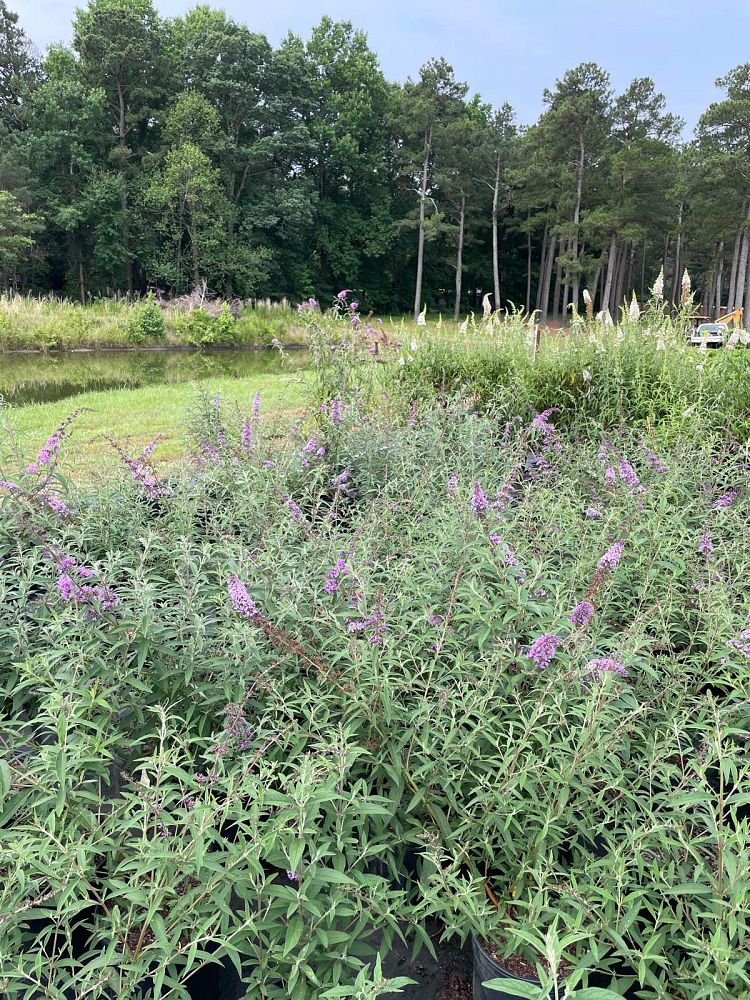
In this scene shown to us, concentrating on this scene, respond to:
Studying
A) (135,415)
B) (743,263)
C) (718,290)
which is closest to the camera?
(135,415)

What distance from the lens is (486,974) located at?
1.44 m

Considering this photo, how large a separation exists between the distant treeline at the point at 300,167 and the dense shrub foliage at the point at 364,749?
81.1 feet

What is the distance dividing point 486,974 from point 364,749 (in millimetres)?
566

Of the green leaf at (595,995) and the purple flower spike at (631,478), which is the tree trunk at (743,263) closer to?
the purple flower spike at (631,478)

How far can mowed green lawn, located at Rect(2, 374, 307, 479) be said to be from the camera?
5.16 metres

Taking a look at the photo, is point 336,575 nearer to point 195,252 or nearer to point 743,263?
point 195,252

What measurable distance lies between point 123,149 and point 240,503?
32.7 m

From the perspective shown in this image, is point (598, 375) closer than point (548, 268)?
Yes

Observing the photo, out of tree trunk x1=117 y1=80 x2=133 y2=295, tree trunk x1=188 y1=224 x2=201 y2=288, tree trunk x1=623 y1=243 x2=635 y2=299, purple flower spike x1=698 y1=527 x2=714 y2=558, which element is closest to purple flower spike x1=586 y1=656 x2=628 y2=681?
purple flower spike x1=698 y1=527 x2=714 y2=558

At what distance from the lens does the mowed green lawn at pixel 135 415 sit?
5.16 meters

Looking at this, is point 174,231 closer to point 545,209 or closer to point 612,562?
point 545,209

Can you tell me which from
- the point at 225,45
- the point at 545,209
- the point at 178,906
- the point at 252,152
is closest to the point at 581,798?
the point at 178,906

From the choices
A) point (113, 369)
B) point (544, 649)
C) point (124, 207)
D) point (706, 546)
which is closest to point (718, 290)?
point (124, 207)

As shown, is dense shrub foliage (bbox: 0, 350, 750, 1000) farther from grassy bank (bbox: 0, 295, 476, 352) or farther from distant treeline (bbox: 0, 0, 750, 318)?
distant treeline (bbox: 0, 0, 750, 318)
